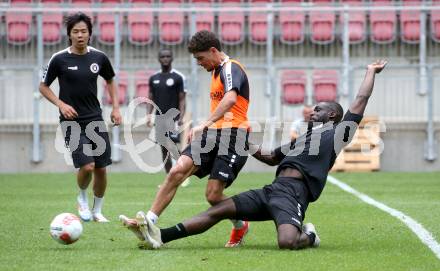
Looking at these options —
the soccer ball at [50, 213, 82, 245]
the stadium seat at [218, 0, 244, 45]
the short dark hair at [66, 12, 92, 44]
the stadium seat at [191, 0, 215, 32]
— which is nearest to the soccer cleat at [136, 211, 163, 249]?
the soccer ball at [50, 213, 82, 245]

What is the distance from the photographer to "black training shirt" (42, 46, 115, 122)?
11070 mm

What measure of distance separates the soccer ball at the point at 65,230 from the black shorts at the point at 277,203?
1.38 meters

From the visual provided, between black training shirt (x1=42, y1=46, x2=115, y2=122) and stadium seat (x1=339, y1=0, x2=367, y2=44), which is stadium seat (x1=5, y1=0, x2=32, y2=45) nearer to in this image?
stadium seat (x1=339, y1=0, x2=367, y2=44)

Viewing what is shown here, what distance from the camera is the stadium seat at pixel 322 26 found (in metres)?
21.7

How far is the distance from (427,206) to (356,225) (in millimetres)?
2369

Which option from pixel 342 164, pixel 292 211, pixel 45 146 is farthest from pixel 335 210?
pixel 45 146

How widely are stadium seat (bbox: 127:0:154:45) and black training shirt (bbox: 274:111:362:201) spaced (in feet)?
41.6

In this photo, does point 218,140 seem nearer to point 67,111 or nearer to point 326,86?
point 67,111

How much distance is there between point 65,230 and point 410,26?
14571mm

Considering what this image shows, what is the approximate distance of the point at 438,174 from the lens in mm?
19203

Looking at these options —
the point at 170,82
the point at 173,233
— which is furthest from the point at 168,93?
the point at 173,233

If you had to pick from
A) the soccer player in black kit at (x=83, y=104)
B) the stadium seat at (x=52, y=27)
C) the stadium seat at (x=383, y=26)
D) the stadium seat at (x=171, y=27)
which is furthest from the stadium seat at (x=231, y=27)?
the soccer player in black kit at (x=83, y=104)

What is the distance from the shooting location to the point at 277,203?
→ 8750mm

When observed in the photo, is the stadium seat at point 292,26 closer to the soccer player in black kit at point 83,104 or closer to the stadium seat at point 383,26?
the stadium seat at point 383,26
